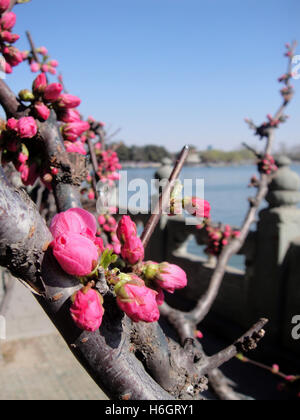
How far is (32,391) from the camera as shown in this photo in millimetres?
3619

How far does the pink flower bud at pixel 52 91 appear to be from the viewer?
3.41 ft

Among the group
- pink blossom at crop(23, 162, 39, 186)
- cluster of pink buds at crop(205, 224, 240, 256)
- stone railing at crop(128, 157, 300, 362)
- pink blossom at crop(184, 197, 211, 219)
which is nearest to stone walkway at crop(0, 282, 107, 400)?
cluster of pink buds at crop(205, 224, 240, 256)

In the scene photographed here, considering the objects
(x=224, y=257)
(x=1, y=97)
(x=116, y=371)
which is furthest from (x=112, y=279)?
(x=224, y=257)

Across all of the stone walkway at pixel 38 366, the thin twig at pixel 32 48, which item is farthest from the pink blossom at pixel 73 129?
the stone walkway at pixel 38 366

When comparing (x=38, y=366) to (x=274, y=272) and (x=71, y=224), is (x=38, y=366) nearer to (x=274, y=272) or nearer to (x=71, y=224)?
(x=274, y=272)

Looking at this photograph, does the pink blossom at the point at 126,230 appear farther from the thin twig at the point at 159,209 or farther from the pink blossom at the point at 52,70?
the pink blossom at the point at 52,70

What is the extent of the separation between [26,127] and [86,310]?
1.82ft

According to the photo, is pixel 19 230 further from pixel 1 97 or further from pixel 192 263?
pixel 192 263

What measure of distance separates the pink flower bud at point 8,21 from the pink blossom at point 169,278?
1.10 metres

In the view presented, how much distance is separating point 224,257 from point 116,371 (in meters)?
1.62

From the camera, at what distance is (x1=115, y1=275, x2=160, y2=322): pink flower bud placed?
25.9 inches

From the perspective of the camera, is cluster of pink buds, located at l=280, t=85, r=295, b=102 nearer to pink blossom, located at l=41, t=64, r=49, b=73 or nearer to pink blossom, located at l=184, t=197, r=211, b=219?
pink blossom, located at l=41, t=64, r=49, b=73

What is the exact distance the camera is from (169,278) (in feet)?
2.65

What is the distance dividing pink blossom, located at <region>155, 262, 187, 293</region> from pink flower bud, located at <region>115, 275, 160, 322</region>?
117mm
